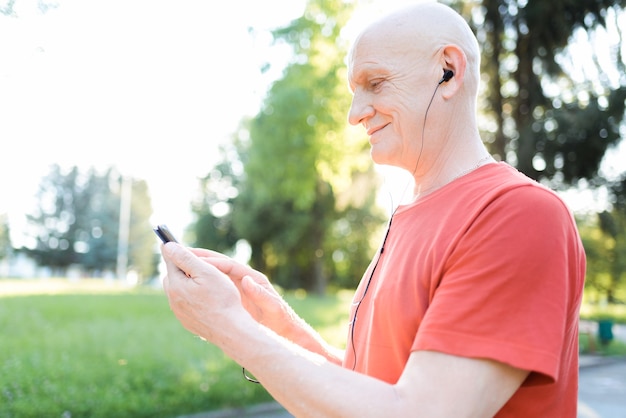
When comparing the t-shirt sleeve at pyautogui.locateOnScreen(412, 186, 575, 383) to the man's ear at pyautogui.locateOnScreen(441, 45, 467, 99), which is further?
the man's ear at pyautogui.locateOnScreen(441, 45, 467, 99)

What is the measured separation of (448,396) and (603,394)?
10.4m

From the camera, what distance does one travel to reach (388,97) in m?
1.27

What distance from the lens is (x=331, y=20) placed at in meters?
20.1

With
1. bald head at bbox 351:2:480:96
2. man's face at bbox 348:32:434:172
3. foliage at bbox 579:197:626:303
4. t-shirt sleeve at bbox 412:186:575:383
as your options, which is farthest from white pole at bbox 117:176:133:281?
t-shirt sleeve at bbox 412:186:575:383

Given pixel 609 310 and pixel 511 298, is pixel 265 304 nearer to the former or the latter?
pixel 511 298

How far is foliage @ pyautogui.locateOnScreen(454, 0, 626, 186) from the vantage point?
38.0 ft

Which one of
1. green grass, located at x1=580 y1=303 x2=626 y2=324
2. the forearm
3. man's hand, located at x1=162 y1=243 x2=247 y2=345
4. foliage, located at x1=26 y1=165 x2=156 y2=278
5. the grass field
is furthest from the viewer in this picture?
foliage, located at x1=26 y1=165 x2=156 y2=278

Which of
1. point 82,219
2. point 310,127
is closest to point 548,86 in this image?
point 310,127

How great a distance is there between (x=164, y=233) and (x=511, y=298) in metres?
0.72

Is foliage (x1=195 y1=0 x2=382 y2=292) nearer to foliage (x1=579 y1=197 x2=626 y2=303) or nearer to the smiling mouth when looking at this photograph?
foliage (x1=579 y1=197 x2=626 y2=303)

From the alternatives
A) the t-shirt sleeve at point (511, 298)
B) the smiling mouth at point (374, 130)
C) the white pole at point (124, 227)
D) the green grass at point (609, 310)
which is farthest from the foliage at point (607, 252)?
the white pole at point (124, 227)

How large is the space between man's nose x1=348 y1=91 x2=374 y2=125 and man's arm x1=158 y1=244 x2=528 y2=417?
18.7 inches

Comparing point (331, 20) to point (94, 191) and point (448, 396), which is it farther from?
point (94, 191)

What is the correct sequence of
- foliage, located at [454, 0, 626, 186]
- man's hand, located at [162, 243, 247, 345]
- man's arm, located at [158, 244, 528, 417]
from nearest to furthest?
1. man's arm, located at [158, 244, 528, 417]
2. man's hand, located at [162, 243, 247, 345]
3. foliage, located at [454, 0, 626, 186]
